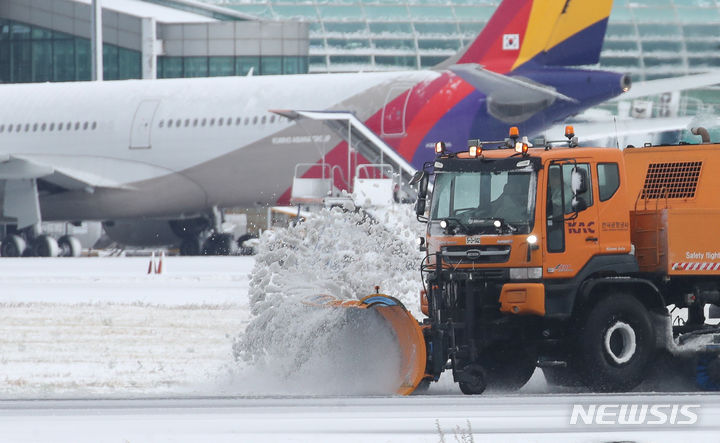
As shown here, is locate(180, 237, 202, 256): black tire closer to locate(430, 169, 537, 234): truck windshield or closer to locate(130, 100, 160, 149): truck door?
locate(130, 100, 160, 149): truck door

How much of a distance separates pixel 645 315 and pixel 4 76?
57469mm

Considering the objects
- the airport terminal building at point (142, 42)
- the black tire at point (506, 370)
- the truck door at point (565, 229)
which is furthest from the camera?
the airport terminal building at point (142, 42)

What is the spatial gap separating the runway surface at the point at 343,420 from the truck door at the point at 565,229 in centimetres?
137

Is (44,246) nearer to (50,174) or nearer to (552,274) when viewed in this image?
(50,174)

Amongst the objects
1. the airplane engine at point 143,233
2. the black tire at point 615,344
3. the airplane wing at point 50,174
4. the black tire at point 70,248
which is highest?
the airplane wing at point 50,174

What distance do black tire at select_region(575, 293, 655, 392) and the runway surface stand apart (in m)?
0.38

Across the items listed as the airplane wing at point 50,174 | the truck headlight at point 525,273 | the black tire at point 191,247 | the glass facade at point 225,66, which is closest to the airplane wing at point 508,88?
the airplane wing at point 50,174

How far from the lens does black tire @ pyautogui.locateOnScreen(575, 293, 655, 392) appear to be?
44.5 ft

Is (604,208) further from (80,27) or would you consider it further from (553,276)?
(80,27)

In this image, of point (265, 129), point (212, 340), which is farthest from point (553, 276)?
point (265, 129)

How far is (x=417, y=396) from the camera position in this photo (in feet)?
44.5

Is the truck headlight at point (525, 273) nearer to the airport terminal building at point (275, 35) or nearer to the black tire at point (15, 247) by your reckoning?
the black tire at point (15, 247)

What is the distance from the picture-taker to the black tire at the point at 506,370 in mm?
14359

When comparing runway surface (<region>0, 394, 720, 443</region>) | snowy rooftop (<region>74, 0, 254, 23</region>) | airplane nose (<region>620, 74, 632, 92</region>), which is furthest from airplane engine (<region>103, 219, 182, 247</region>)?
runway surface (<region>0, 394, 720, 443</region>)
